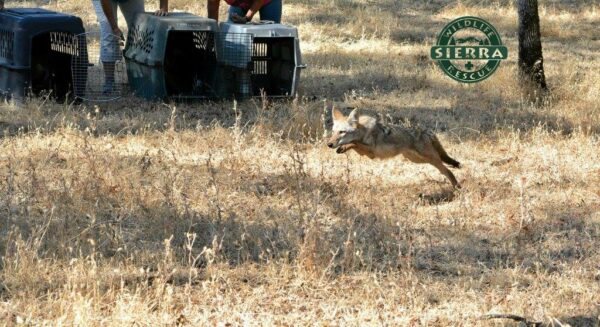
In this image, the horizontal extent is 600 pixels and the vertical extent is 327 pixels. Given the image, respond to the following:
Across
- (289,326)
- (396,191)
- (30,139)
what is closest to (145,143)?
(30,139)

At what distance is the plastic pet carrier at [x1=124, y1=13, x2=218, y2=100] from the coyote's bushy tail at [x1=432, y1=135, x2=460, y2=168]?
10.4 feet

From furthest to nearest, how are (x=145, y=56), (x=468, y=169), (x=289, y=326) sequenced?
(x=145, y=56), (x=468, y=169), (x=289, y=326)

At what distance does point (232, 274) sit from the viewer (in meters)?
6.10

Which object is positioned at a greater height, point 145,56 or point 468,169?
point 145,56

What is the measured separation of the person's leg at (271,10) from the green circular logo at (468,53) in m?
2.35

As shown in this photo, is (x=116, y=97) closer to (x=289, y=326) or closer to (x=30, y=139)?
(x=30, y=139)

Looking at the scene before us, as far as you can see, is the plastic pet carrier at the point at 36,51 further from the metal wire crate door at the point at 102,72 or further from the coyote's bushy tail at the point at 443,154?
the coyote's bushy tail at the point at 443,154

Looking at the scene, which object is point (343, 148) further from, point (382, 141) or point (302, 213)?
point (302, 213)

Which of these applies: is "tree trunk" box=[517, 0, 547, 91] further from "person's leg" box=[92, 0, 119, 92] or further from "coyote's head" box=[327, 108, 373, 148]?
"person's leg" box=[92, 0, 119, 92]

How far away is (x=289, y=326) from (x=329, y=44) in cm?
951

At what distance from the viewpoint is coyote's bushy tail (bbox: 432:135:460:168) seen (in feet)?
27.3

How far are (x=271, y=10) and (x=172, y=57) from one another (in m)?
1.27

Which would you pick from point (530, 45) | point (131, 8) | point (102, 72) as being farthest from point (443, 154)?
point (102, 72)

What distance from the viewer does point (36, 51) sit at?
10.8m
